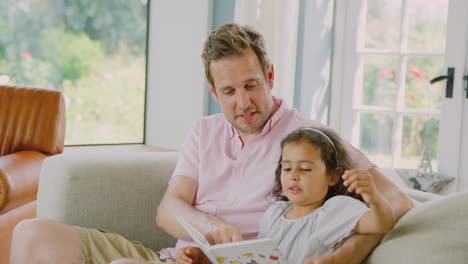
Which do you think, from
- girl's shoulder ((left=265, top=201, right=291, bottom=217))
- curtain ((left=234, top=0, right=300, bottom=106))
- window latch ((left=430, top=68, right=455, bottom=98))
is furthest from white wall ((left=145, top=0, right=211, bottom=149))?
girl's shoulder ((left=265, top=201, right=291, bottom=217))

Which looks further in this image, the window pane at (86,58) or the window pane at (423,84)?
the window pane at (86,58)

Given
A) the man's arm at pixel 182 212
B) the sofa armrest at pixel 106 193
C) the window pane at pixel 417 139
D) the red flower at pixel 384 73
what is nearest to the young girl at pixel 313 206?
the man's arm at pixel 182 212

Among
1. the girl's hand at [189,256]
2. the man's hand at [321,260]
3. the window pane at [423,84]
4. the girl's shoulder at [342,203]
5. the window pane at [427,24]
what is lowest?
the girl's hand at [189,256]

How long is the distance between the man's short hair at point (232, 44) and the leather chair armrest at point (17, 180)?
0.94 meters

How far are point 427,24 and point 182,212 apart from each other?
177 cm

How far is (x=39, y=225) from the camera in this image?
140cm

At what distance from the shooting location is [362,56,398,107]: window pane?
283 cm

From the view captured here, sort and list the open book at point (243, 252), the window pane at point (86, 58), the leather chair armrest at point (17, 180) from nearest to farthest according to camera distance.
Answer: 1. the open book at point (243, 252)
2. the leather chair armrest at point (17, 180)
3. the window pane at point (86, 58)

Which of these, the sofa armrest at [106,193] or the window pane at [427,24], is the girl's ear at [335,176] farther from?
the window pane at [427,24]

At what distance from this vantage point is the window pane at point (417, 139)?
8.77 feet

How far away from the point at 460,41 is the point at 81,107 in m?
2.27

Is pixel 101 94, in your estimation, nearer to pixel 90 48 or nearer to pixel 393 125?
pixel 90 48

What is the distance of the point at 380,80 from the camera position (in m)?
2.87

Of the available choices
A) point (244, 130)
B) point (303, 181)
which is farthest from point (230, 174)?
point (303, 181)
